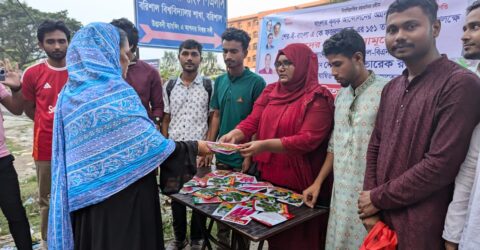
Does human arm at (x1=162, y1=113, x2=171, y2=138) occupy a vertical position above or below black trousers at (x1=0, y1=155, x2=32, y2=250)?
above

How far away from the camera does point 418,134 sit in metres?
1.43

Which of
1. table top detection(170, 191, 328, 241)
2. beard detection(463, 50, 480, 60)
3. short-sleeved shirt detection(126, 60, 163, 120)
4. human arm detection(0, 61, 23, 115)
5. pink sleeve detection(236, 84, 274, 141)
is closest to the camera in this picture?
beard detection(463, 50, 480, 60)

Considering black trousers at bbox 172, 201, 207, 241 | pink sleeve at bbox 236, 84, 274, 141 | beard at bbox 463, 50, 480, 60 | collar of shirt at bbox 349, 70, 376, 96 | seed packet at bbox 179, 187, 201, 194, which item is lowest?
black trousers at bbox 172, 201, 207, 241

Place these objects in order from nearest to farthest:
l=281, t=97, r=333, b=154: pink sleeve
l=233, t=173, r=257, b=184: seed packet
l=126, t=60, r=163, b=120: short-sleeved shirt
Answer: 1. l=281, t=97, r=333, b=154: pink sleeve
2. l=233, t=173, r=257, b=184: seed packet
3. l=126, t=60, r=163, b=120: short-sleeved shirt

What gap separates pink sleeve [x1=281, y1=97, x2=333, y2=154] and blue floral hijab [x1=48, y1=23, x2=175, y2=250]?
859 millimetres

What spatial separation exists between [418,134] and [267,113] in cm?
118

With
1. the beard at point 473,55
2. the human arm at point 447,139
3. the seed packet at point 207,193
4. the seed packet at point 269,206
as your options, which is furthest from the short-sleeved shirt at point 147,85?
the beard at point 473,55

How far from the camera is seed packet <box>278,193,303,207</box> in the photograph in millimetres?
1997

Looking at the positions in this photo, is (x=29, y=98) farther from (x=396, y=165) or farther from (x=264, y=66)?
(x=396, y=165)

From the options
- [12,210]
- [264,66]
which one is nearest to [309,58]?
[264,66]

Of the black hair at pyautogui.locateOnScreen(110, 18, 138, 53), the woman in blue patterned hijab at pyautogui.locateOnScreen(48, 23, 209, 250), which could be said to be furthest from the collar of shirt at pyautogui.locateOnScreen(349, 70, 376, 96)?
the black hair at pyautogui.locateOnScreen(110, 18, 138, 53)

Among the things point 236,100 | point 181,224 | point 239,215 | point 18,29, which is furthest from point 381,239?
point 18,29

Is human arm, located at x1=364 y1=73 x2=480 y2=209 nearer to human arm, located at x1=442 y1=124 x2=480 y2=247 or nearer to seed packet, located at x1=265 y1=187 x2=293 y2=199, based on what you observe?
human arm, located at x1=442 y1=124 x2=480 y2=247

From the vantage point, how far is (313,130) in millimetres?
2131
